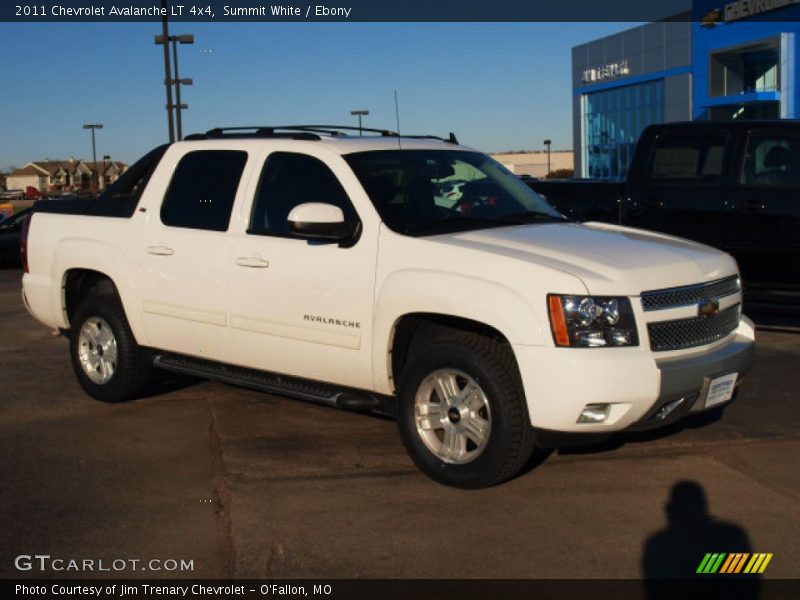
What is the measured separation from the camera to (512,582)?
429 centimetres

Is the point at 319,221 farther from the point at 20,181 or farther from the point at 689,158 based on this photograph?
the point at 20,181

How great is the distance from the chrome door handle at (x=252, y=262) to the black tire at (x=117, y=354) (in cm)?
138

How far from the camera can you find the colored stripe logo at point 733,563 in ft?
14.5

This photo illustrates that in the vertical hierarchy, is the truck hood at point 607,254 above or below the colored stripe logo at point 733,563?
above

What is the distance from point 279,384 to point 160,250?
4.40ft

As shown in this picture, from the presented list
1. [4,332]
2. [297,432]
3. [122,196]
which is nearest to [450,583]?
[297,432]

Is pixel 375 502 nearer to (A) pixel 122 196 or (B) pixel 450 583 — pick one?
(B) pixel 450 583

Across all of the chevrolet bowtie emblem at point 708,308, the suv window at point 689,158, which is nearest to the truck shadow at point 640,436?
the chevrolet bowtie emblem at point 708,308

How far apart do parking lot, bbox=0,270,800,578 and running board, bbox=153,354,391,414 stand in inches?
13.7

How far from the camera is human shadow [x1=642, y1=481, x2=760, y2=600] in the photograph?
14.0 ft

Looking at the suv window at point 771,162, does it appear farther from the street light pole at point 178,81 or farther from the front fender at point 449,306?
the street light pole at point 178,81

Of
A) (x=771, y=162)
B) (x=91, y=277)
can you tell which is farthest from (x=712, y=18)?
(x=91, y=277)

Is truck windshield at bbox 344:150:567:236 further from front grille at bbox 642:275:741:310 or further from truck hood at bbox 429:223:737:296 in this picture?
front grille at bbox 642:275:741:310

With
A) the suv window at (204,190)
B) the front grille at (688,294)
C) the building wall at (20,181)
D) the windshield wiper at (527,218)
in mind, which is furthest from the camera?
the building wall at (20,181)
